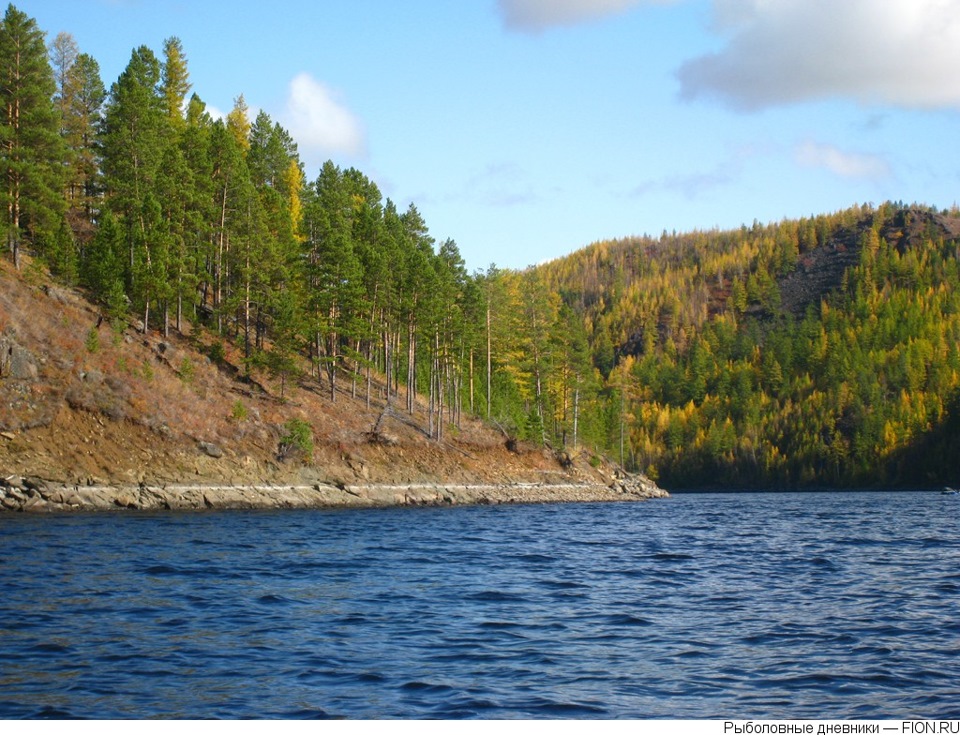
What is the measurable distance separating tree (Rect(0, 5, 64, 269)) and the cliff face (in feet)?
16.1

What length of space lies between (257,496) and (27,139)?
27767 mm

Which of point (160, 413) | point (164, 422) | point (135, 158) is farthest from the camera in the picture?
point (135, 158)

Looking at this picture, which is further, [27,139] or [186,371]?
[27,139]

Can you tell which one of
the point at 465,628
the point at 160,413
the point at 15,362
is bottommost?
the point at 465,628

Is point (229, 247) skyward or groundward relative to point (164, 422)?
skyward

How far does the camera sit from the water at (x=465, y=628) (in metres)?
→ 12.7

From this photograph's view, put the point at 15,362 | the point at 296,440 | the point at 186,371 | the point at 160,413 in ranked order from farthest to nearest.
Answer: the point at 186,371, the point at 296,440, the point at 160,413, the point at 15,362

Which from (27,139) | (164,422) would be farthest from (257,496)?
(27,139)

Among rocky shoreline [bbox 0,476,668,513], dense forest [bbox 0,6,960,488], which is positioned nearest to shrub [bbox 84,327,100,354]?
dense forest [bbox 0,6,960,488]

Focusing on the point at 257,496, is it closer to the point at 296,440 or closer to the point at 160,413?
the point at 296,440

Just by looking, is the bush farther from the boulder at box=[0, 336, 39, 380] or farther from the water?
the water

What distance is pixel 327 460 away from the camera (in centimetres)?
6128

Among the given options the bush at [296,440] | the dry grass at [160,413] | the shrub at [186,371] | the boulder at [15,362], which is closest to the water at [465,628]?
the dry grass at [160,413]

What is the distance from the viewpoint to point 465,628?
17844 mm
